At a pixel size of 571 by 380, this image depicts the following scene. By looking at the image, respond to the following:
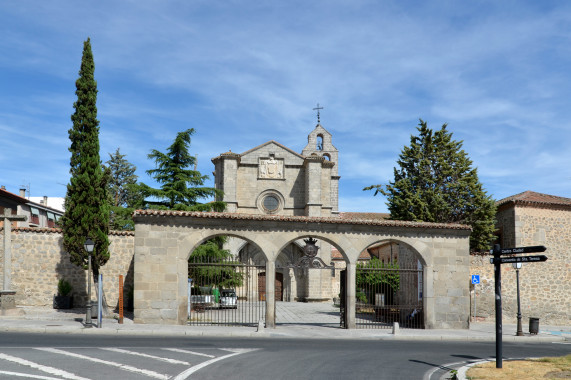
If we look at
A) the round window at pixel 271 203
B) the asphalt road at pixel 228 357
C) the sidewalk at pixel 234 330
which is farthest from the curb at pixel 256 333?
the round window at pixel 271 203

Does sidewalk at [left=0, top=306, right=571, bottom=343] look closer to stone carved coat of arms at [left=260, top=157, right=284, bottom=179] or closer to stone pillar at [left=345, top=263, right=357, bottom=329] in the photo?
stone pillar at [left=345, top=263, right=357, bottom=329]

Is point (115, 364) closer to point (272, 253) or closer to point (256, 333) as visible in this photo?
point (256, 333)

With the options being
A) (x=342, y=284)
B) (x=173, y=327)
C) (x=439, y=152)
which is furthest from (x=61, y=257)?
(x=439, y=152)

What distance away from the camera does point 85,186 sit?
66.2 feet

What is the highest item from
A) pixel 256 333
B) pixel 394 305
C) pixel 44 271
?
pixel 44 271

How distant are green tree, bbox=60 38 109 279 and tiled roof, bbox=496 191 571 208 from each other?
69.6ft

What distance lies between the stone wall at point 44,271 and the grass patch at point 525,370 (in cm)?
1690

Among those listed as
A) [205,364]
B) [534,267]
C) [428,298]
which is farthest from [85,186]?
[534,267]

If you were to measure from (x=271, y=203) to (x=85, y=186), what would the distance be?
2432 cm

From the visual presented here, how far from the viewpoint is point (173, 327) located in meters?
17.5

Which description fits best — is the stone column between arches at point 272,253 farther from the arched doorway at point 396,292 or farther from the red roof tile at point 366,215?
the red roof tile at point 366,215

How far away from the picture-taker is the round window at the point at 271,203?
43341mm

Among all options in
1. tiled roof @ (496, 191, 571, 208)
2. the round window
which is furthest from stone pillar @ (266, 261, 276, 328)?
the round window

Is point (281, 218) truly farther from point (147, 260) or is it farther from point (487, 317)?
point (487, 317)
